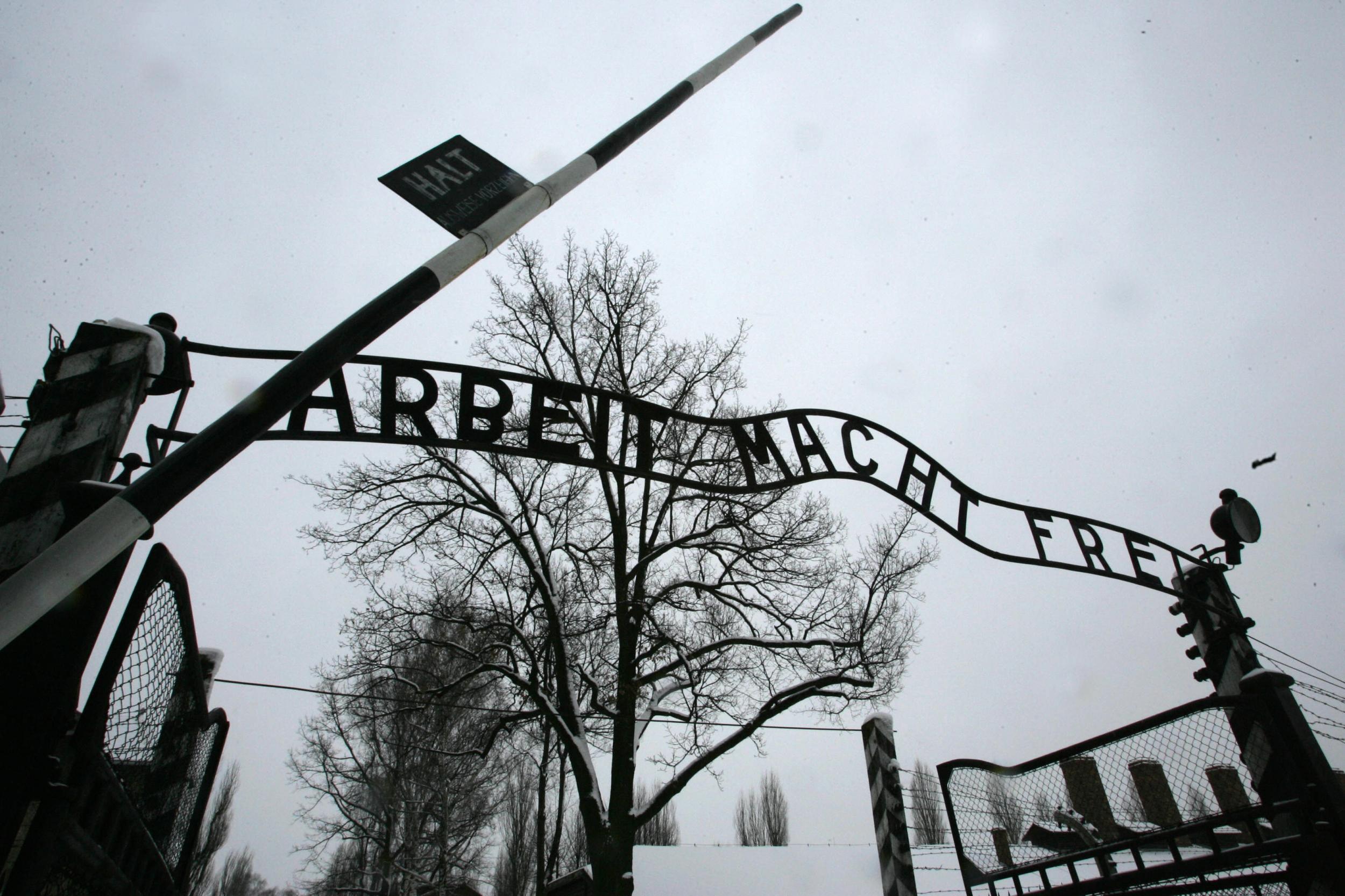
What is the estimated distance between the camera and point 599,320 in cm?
1588

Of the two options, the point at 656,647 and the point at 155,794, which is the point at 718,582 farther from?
the point at 155,794

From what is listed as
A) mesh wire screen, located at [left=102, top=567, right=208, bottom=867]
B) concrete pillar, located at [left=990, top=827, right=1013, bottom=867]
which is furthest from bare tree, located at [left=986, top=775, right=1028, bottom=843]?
mesh wire screen, located at [left=102, top=567, right=208, bottom=867]

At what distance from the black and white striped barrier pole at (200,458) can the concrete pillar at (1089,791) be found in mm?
5302

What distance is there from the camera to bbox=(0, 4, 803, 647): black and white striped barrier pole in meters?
1.34

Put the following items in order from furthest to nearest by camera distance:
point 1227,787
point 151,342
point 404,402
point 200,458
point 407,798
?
point 407,798
point 1227,787
point 404,402
point 151,342
point 200,458

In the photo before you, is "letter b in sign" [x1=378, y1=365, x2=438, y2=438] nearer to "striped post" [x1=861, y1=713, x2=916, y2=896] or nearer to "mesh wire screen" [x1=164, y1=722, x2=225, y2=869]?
"mesh wire screen" [x1=164, y1=722, x2=225, y2=869]

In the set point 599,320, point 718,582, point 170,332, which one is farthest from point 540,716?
point 170,332

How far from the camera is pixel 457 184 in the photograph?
283 cm

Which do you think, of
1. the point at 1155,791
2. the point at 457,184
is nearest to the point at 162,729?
the point at 457,184

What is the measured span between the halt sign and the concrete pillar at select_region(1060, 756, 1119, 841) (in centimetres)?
524

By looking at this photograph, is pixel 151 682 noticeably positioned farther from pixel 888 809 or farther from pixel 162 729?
pixel 888 809

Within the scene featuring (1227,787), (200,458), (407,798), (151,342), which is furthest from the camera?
(407,798)

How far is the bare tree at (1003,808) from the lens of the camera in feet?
18.8

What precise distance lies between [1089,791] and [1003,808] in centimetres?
93
